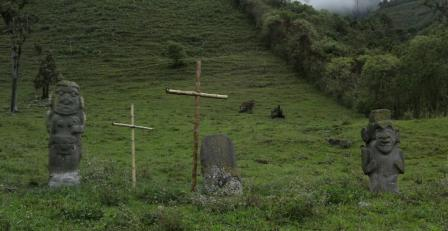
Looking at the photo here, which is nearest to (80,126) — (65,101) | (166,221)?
(65,101)

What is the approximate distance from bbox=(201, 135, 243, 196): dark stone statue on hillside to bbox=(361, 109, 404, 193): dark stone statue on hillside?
13.9ft

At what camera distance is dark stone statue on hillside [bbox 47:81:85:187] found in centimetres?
1912

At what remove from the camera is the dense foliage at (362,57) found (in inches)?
1946

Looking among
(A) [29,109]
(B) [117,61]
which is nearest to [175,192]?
(A) [29,109]

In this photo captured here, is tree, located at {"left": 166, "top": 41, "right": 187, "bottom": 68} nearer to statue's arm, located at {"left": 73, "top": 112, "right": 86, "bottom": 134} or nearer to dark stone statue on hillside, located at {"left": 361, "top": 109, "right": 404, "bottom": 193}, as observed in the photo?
statue's arm, located at {"left": 73, "top": 112, "right": 86, "bottom": 134}

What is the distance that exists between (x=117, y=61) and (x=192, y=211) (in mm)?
67573

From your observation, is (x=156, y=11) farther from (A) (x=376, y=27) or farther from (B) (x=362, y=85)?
(B) (x=362, y=85)

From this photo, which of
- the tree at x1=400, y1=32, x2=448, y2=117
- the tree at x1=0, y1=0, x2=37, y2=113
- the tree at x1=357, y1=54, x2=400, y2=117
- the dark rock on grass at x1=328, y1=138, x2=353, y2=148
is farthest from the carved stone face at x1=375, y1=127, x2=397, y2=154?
the tree at x1=0, y1=0, x2=37, y2=113

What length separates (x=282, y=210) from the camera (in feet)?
47.7

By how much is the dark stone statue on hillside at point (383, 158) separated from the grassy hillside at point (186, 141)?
72 cm

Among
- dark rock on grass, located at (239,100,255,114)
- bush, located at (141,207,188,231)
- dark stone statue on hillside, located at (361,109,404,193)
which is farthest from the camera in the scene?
dark rock on grass, located at (239,100,255,114)

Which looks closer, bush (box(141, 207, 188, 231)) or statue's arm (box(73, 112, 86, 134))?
bush (box(141, 207, 188, 231))

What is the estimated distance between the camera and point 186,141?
3800 centimetres

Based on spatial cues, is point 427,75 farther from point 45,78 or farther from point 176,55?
point 176,55
